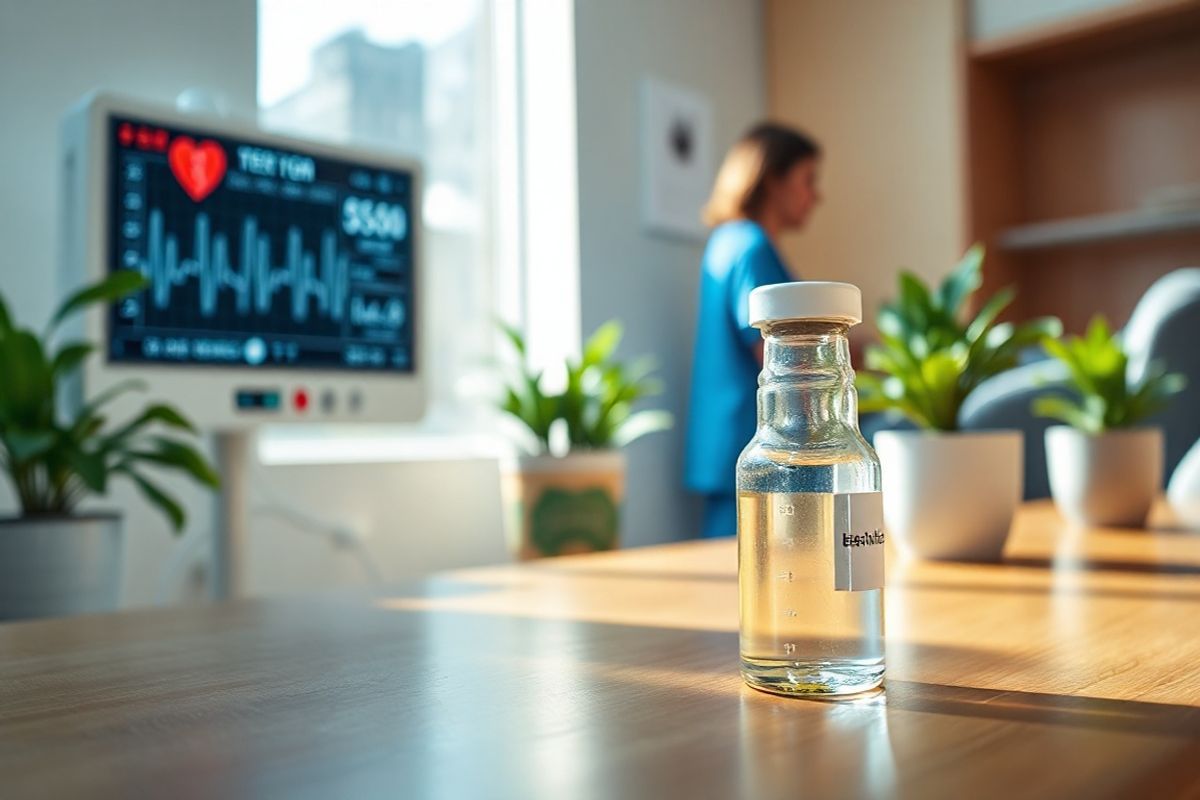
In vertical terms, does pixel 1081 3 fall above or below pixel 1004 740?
above

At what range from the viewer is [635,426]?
2.77 metres

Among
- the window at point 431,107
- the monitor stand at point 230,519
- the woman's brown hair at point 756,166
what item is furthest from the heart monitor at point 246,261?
the woman's brown hair at point 756,166

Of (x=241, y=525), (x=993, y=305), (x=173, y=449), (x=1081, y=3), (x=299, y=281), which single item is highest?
(x=1081, y=3)

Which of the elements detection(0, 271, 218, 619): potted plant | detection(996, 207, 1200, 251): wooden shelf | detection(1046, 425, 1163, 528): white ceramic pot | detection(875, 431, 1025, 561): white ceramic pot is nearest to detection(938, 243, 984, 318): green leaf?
detection(875, 431, 1025, 561): white ceramic pot

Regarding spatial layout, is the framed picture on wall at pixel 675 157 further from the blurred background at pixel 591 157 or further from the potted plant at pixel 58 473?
the potted plant at pixel 58 473

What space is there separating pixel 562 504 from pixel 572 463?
3.8 inches

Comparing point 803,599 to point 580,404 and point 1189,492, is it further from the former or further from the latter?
point 580,404

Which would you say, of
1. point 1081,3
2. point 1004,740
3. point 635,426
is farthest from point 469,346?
point 1004,740

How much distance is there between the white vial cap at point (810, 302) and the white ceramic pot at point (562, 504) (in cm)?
206

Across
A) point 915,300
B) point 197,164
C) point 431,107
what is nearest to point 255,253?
point 197,164

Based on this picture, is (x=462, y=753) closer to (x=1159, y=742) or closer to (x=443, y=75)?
(x=1159, y=742)

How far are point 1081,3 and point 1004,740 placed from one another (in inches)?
139

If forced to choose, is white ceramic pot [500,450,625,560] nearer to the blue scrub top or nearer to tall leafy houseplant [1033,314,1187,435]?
the blue scrub top

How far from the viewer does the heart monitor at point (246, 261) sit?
1.73 meters
